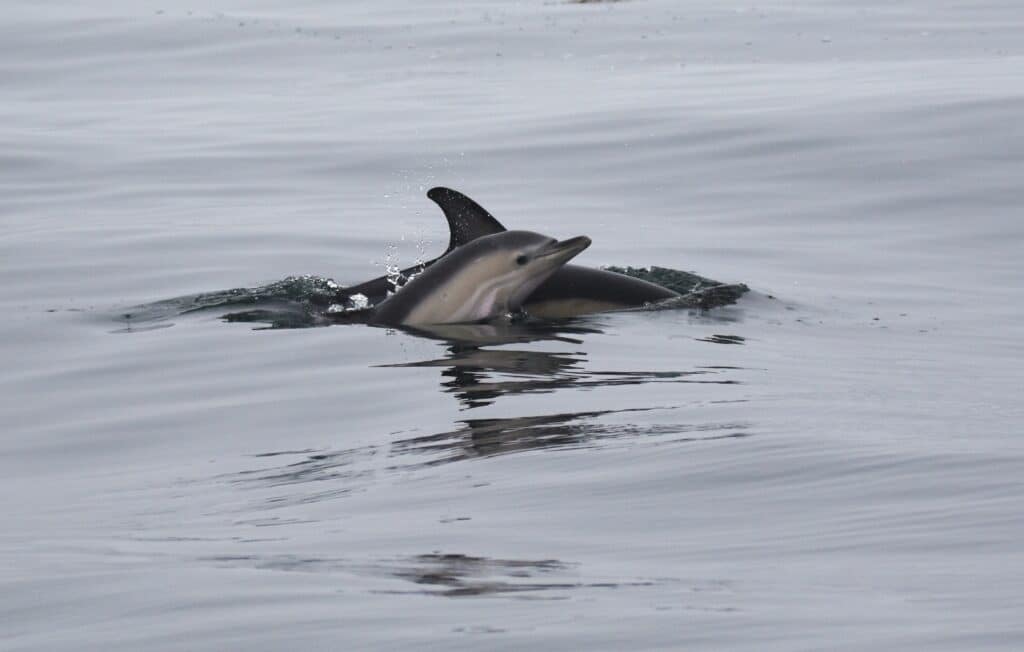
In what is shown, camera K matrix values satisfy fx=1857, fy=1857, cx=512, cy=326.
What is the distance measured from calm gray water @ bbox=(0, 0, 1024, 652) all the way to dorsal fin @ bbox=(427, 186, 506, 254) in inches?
40.3

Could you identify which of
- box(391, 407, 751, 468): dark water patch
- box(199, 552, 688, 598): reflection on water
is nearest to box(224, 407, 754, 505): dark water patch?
box(391, 407, 751, 468): dark water patch

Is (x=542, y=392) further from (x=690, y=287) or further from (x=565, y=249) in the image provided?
(x=690, y=287)

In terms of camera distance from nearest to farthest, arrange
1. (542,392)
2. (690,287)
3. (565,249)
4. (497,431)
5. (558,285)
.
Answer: (497,431), (542,392), (565,249), (558,285), (690,287)

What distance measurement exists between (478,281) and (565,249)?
0.58m

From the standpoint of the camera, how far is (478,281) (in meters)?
11.6

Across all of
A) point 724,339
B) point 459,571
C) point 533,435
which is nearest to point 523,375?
point 533,435

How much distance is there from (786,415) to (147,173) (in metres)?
14.4

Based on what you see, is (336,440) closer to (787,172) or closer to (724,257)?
(724,257)

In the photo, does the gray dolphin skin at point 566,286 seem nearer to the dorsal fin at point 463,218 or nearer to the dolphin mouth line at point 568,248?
the dorsal fin at point 463,218

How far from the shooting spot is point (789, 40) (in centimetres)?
3356

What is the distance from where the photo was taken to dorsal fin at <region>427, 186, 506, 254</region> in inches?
460

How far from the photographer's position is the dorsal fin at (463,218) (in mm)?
11688

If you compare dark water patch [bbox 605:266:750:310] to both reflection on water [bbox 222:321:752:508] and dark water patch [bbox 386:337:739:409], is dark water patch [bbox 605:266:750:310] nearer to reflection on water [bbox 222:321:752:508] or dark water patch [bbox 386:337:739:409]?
dark water patch [bbox 386:337:739:409]

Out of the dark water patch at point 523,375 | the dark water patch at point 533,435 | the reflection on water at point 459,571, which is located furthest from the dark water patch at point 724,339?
the reflection on water at point 459,571
